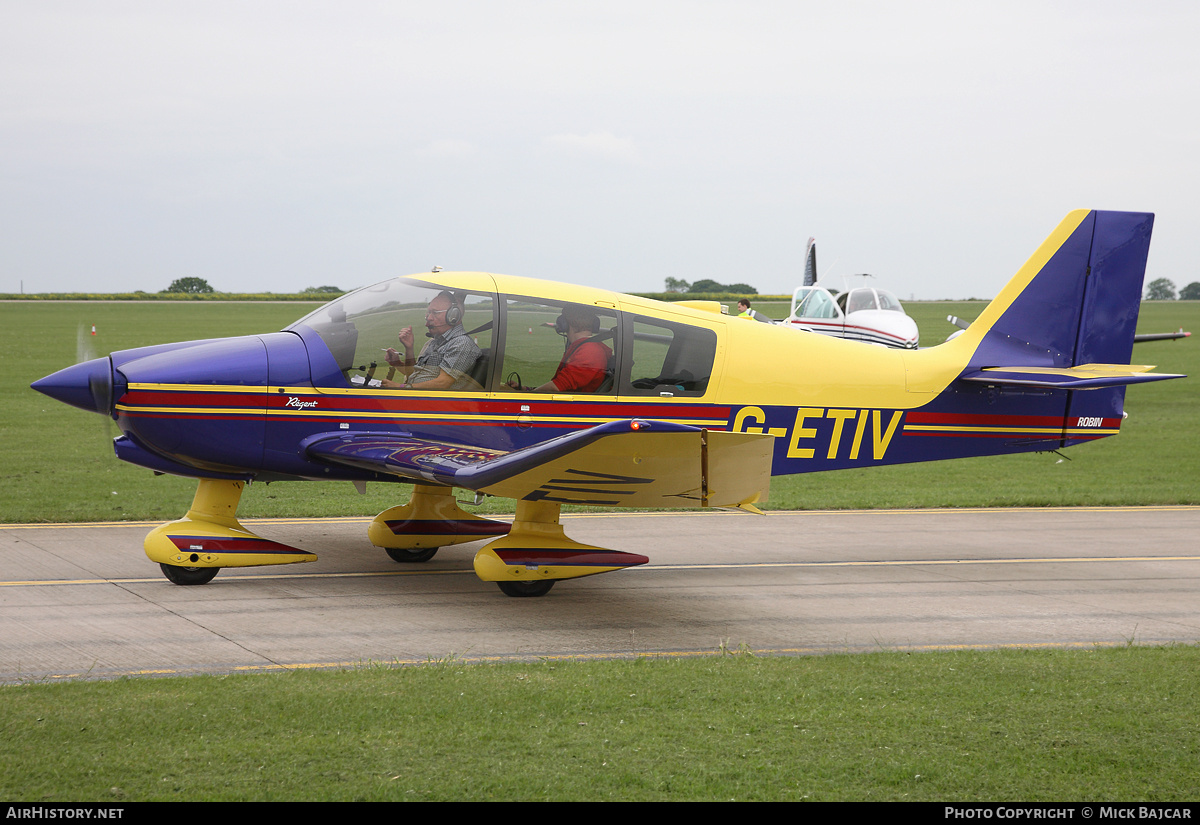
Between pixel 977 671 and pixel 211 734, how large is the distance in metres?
4.78

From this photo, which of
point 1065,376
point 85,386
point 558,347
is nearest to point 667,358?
point 558,347

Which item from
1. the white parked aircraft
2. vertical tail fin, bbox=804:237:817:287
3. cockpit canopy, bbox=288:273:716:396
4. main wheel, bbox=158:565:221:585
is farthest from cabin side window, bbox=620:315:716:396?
vertical tail fin, bbox=804:237:817:287

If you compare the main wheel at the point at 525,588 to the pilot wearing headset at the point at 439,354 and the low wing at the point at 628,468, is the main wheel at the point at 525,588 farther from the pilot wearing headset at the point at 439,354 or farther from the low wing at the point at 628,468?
the pilot wearing headset at the point at 439,354

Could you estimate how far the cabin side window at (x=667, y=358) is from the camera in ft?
31.5

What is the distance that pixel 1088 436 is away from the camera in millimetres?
11133

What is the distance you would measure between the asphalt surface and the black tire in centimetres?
11

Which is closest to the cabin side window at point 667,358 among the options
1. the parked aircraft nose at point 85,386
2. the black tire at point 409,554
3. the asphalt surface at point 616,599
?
the asphalt surface at point 616,599

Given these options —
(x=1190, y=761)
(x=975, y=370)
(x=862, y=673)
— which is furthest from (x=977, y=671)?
(x=975, y=370)

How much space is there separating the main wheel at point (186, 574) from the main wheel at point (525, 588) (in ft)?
8.30

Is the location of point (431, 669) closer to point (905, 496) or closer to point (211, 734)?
point (211, 734)

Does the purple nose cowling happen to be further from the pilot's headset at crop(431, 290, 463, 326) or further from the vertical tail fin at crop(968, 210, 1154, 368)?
the vertical tail fin at crop(968, 210, 1154, 368)

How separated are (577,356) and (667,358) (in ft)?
2.92

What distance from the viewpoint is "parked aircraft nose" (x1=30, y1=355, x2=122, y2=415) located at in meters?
8.55

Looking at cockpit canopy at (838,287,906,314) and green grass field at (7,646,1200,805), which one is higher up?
cockpit canopy at (838,287,906,314)
